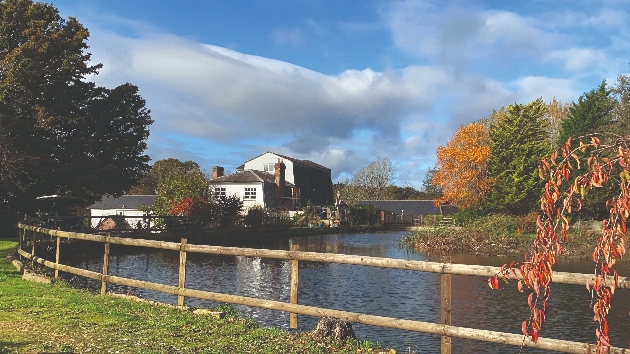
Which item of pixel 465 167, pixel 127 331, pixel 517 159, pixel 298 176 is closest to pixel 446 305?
pixel 127 331

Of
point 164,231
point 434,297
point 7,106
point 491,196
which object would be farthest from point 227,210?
point 434,297

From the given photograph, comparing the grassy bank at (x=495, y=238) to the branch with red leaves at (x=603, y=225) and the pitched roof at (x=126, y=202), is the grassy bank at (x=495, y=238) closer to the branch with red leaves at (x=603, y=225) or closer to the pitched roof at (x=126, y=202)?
the branch with red leaves at (x=603, y=225)

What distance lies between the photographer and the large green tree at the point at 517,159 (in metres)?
46.5

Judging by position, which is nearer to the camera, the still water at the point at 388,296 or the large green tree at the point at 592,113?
the still water at the point at 388,296

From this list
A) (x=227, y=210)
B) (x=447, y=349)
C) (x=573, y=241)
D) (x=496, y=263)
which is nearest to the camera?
(x=447, y=349)

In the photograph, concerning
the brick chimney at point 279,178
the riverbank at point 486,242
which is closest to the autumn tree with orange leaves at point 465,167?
the riverbank at point 486,242

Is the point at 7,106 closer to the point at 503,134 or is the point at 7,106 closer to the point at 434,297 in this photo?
the point at 434,297

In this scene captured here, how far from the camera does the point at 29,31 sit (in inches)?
1313

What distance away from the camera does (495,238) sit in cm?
3391

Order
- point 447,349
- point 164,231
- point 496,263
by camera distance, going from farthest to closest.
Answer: point 164,231
point 496,263
point 447,349

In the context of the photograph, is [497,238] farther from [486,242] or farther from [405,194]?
[405,194]

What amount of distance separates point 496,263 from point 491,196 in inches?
921

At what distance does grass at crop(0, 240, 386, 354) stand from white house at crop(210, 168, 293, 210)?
51.3 meters

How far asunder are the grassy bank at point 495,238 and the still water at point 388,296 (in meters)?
5.97
